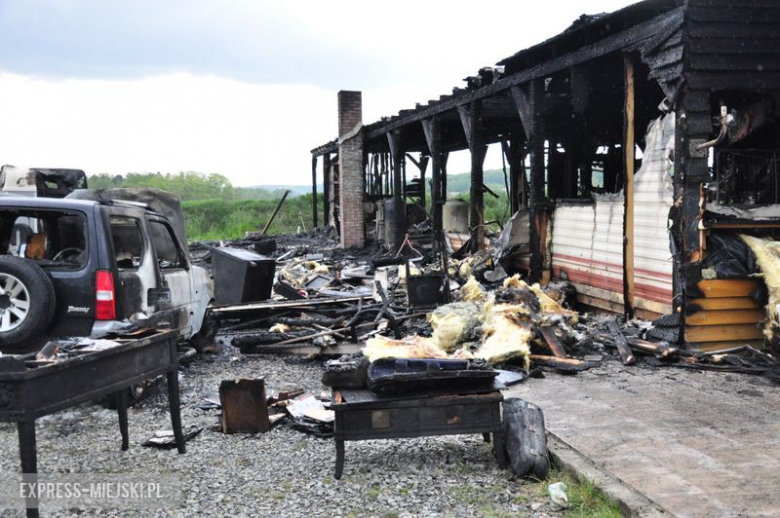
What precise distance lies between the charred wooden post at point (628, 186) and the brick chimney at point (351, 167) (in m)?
13.3

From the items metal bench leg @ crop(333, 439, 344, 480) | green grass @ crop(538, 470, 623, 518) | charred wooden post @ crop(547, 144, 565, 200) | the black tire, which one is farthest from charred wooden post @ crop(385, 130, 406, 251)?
green grass @ crop(538, 470, 623, 518)

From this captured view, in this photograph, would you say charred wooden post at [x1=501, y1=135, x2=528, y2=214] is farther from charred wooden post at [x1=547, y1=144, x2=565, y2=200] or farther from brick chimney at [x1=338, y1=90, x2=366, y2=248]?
brick chimney at [x1=338, y1=90, x2=366, y2=248]

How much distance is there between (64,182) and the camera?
41.0ft

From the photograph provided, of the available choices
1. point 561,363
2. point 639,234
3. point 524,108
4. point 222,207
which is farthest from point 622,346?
point 222,207

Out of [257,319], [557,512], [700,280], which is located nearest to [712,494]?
[557,512]

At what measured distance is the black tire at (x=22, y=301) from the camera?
5.21m

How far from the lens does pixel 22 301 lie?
5258mm

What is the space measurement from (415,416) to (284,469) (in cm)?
100

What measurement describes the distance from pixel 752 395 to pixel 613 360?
66.4 inches

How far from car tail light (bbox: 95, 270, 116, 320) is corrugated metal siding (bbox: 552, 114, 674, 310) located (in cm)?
604

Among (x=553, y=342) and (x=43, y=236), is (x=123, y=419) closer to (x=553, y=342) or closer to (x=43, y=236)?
(x=43, y=236)

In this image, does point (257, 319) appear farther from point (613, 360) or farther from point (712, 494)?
point (712, 494)

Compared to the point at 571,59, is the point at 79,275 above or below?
below

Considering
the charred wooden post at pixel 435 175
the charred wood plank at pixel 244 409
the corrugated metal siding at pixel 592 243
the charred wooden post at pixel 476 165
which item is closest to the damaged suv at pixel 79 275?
the charred wood plank at pixel 244 409
